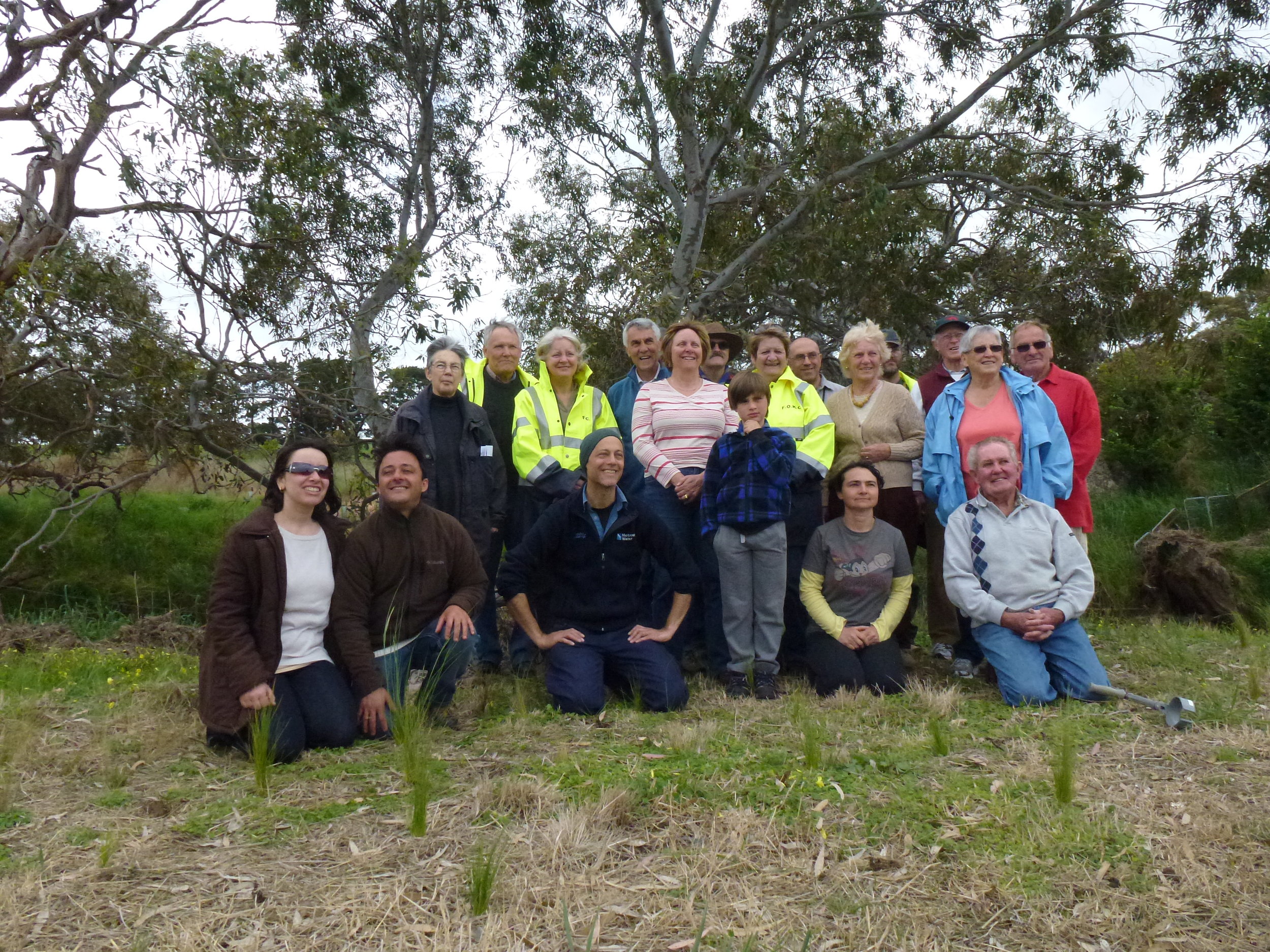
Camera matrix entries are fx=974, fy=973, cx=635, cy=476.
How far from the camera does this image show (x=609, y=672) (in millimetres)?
5145

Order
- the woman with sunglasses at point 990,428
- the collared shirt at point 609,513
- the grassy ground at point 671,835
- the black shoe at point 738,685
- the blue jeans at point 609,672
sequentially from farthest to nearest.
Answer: the woman with sunglasses at point 990,428
the black shoe at point 738,685
the collared shirt at point 609,513
the blue jeans at point 609,672
the grassy ground at point 671,835

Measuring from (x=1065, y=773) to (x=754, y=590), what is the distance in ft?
6.55

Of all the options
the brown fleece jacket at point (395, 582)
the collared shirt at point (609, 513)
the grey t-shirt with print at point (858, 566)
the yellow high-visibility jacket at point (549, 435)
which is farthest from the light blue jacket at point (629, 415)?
the brown fleece jacket at point (395, 582)

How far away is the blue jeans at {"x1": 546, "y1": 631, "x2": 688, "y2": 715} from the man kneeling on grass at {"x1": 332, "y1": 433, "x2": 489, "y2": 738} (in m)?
0.50

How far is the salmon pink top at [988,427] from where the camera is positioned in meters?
5.37

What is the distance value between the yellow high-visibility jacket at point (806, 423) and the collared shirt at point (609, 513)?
3.37ft

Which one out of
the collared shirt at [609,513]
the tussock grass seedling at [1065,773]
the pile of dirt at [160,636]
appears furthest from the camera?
the pile of dirt at [160,636]

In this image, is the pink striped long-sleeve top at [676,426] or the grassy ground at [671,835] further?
the pink striped long-sleeve top at [676,426]

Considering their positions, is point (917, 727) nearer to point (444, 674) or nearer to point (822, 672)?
point (822, 672)

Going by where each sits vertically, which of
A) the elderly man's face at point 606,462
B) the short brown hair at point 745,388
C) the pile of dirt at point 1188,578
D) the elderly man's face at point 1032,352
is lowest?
the pile of dirt at point 1188,578

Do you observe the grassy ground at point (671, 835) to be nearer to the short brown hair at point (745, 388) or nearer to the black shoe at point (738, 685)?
the black shoe at point (738, 685)

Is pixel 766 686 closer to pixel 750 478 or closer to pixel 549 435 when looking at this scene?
pixel 750 478

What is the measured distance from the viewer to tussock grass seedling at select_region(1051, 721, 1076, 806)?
3.47m

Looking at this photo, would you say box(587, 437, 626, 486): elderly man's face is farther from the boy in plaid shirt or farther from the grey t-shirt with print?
the grey t-shirt with print
